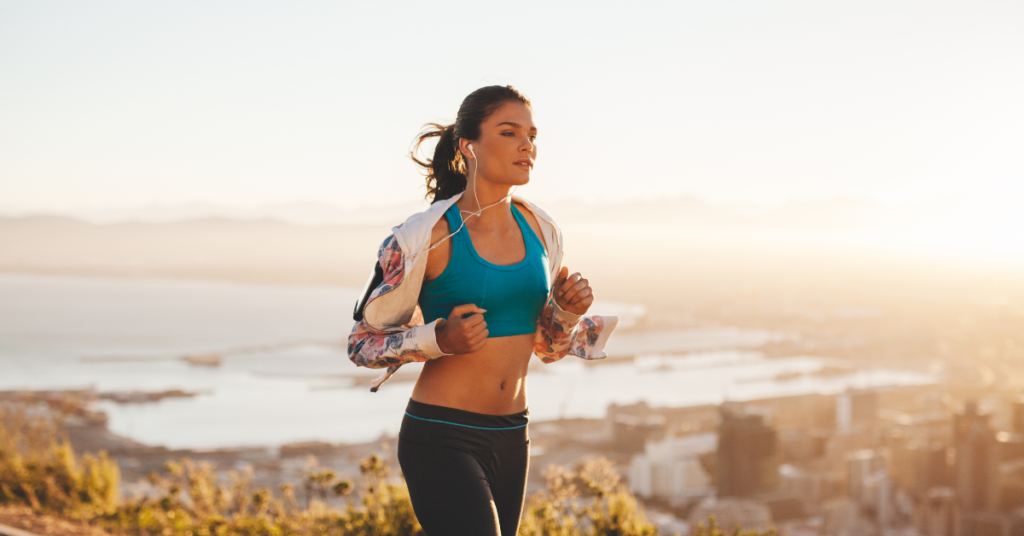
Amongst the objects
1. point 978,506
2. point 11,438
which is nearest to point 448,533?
point 11,438

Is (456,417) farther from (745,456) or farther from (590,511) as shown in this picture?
(745,456)

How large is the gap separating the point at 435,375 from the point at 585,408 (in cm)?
1972

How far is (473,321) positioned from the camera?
127 cm

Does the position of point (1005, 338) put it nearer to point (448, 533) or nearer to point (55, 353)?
point (448, 533)

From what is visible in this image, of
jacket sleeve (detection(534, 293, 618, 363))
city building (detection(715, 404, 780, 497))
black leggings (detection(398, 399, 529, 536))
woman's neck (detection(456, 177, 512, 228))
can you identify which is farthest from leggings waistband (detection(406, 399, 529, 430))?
city building (detection(715, 404, 780, 497))

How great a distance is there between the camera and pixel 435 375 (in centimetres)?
143

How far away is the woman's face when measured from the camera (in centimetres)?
148

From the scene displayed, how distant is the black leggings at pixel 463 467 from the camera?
1.29m

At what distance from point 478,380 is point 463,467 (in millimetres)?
182

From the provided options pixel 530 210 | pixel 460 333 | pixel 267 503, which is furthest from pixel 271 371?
pixel 460 333

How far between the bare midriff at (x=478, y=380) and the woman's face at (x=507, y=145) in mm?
353

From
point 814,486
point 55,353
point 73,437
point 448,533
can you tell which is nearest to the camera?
point 448,533

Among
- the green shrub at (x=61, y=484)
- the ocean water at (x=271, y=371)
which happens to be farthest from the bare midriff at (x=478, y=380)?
the ocean water at (x=271, y=371)

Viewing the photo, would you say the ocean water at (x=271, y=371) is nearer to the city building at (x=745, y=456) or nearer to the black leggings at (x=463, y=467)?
the city building at (x=745, y=456)
